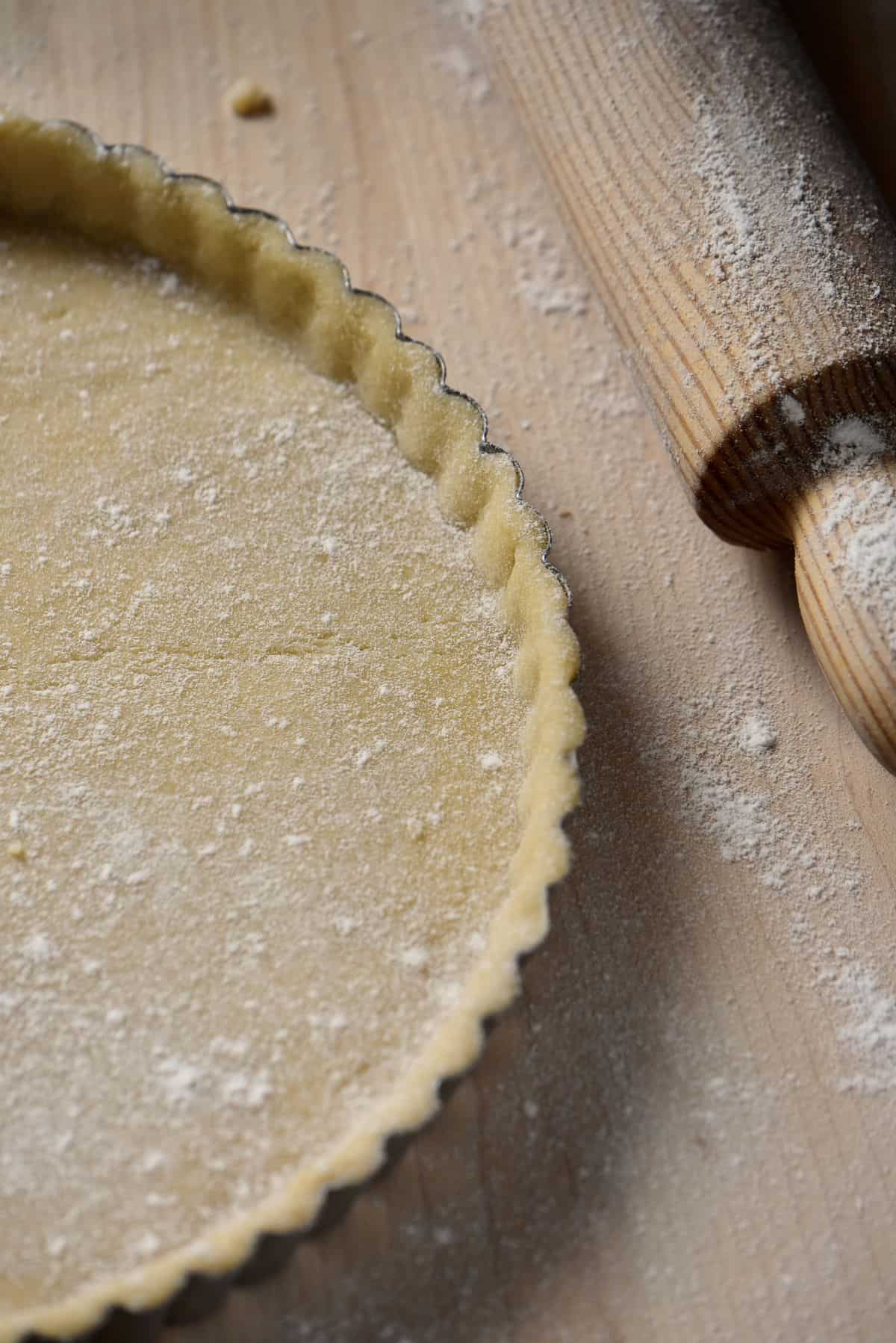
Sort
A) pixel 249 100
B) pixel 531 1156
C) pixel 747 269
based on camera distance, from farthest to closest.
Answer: pixel 249 100 < pixel 747 269 < pixel 531 1156

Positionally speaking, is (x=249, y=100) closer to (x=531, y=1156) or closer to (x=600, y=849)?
(x=600, y=849)

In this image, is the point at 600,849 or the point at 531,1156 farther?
the point at 600,849

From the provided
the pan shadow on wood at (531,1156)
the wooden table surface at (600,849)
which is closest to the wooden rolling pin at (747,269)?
the wooden table surface at (600,849)

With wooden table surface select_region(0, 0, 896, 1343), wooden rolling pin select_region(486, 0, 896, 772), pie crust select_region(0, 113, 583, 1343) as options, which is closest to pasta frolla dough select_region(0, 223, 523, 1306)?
pie crust select_region(0, 113, 583, 1343)

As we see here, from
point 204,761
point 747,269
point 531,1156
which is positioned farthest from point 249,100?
point 531,1156

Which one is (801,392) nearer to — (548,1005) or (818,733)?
(818,733)

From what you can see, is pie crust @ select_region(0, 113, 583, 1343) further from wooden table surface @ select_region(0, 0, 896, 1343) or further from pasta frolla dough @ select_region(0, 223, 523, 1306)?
wooden table surface @ select_region(0, 0, 896, 1343)
